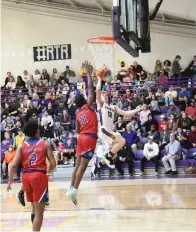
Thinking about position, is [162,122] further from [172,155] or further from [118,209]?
[118,209]

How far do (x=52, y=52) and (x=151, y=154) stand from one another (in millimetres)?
11256

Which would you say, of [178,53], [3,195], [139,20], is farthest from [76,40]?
[139,20]

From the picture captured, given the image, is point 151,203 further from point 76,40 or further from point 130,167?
point 76,40

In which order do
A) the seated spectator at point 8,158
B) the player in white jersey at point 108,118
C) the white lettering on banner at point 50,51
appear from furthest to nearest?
the white lettering on banner at point 50,51
the seated spectator at point 8,158
the player in white jersey at point 108,118

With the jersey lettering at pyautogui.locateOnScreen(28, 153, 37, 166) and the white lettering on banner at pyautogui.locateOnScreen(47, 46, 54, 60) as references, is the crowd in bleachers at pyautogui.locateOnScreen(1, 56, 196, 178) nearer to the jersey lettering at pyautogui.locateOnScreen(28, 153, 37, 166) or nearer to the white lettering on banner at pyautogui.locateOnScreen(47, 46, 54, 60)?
the white lettering on banner at pyautogui.locateOnScreen(47, 46, 54, 60)

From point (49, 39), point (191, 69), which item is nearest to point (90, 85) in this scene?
point (191, 69)

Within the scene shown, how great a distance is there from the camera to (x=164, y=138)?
51.3ft

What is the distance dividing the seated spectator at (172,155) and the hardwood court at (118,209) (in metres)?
2.30

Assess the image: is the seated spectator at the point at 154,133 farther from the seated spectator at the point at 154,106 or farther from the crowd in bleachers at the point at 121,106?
the seated spectator at the point at 154,106

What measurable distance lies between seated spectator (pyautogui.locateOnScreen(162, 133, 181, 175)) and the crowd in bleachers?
0.22ft

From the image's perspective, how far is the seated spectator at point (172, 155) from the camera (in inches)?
584

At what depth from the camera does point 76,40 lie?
24.1m

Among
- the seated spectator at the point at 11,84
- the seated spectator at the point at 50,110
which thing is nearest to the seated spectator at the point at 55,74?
the seated spectator at the point at 11,84

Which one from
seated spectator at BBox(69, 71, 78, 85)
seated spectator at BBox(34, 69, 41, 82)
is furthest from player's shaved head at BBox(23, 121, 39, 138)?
seated spectator at BBox(34, 69, 41, 82)
